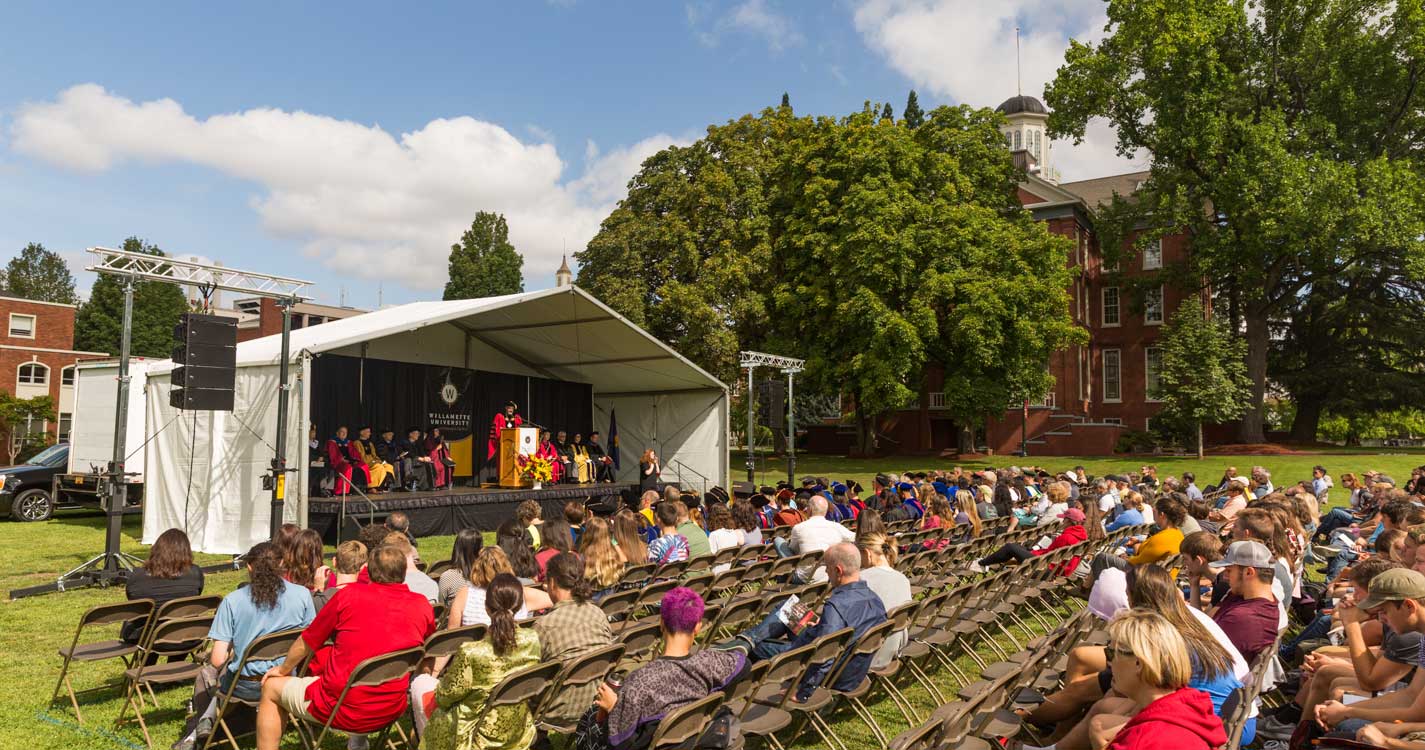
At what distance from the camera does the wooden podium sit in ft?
56.1

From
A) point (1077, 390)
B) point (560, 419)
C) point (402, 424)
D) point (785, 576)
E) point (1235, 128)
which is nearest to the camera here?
point (785, 576)

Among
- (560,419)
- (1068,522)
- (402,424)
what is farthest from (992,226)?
(1068,522)

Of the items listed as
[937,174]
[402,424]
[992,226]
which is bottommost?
[402,424]

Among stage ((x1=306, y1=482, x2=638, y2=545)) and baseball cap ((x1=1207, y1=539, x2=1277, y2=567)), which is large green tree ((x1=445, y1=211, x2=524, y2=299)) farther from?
baseball cap ((x1=1207, y1=539, x2=1277, y2=567))

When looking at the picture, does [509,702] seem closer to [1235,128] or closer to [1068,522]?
[1068,522]

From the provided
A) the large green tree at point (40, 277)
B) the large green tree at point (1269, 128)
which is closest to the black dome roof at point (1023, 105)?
the large green tree at point (1269, 128)

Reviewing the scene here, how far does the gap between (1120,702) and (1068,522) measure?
18.2 feet

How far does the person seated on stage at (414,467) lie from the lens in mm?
15992

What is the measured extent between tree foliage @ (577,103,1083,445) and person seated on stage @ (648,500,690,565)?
18.7 meters

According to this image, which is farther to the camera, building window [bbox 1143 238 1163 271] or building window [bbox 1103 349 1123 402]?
building window [bbox 1143 238 1163 271]

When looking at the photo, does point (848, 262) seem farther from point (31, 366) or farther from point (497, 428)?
point (31, 366)

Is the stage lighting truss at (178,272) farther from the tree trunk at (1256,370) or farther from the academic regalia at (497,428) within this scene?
the tree trunk at (1256,370)

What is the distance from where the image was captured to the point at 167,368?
1377cm

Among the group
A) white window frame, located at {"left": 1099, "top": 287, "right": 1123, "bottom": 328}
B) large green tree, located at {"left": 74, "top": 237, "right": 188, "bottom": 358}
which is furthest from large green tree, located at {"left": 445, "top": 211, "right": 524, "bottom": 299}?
white window frame, located at {"left": 1099, "top": 287, "right": 1123, "bottom": 328}
